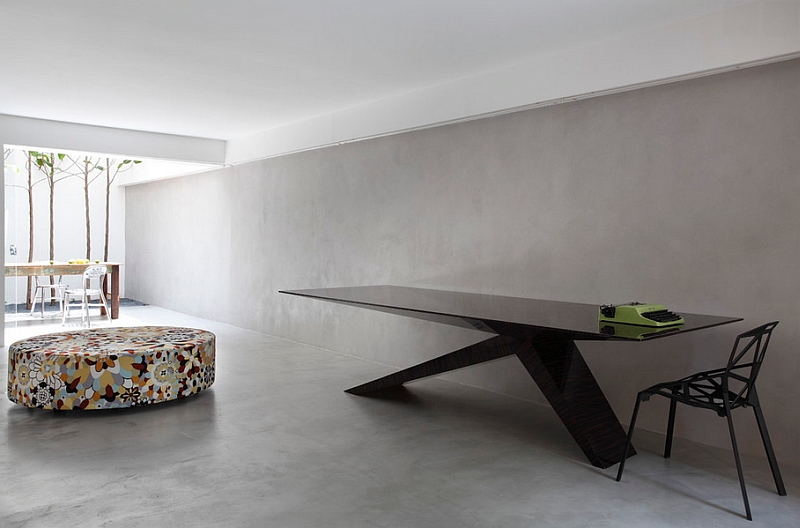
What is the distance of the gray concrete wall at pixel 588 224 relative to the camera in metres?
3.58

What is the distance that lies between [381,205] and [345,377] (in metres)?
1.70

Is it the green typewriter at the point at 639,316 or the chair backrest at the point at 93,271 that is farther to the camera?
the chair backrest at the point at 93,271

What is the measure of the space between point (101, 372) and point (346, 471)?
200cm

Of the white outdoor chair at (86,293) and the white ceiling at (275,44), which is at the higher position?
the white ceiling at (275,44)

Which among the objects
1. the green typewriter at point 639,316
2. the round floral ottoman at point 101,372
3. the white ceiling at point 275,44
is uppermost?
the white ceiling at point 275,44

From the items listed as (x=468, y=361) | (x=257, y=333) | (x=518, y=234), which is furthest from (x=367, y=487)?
(x=257, y=333)

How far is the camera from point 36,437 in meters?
3.83

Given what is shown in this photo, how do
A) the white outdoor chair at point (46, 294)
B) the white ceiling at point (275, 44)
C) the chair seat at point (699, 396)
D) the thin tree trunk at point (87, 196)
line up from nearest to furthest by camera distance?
the chair seat at point (699, 396)
the white ceiling at point (275, 44)
the white outdoor chair at point (46, 294)
the thin tree trunk at point (87, 196)

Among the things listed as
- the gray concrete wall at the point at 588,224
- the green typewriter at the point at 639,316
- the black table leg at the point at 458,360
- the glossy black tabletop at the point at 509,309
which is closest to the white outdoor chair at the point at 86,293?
the gray concrete wall at the point at 588,224

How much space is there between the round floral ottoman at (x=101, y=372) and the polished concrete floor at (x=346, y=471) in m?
0.12

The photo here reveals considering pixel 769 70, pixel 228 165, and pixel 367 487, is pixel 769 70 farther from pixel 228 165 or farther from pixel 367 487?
pixel 228 165

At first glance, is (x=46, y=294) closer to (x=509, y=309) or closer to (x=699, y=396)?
(x=509, y=309)

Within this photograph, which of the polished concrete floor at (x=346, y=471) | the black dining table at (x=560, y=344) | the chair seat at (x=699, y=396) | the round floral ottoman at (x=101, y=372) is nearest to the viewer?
the polished concrete floor at (x=346, y=471)

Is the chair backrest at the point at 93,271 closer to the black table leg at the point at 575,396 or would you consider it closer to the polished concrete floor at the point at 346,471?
the polished concrete floor at the point at 346,471
